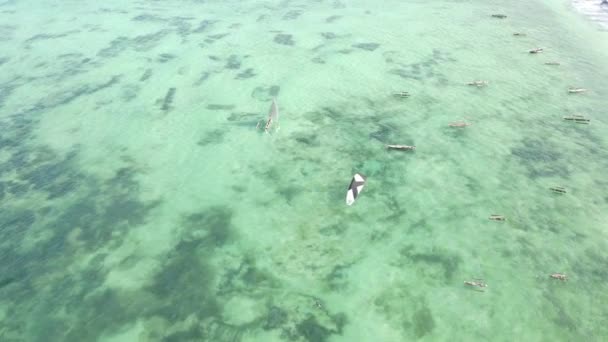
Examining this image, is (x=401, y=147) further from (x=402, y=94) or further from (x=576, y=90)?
(x=576, y=90)

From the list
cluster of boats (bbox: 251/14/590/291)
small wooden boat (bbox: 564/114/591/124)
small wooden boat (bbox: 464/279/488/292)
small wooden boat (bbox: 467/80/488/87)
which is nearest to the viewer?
small wooden boat (bbox: 464/279/488/292)

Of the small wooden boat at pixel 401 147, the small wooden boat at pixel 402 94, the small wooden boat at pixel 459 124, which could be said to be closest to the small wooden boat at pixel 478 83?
the small wooden boat at pixel 402 94

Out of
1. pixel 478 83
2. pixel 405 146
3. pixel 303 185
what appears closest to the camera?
pixel 303 185

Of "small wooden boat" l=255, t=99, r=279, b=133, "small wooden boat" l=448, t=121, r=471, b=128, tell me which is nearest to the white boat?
"small wooden boat" l=255, t=99, r=279, b=133

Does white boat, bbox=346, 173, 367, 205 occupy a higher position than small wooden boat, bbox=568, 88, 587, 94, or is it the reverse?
small wooden boat, bbox=568, 88, 587, 94

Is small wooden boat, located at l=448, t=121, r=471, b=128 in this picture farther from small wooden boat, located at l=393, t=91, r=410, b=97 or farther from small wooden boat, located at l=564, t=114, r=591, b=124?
small wooden boat, located at l=564, t=114, r=591, b=124

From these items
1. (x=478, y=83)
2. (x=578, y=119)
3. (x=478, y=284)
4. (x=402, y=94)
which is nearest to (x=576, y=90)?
(x=578, y=119)

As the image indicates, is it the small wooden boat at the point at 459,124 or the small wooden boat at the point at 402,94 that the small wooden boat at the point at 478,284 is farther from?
the small wooden boat at the point at 402,94

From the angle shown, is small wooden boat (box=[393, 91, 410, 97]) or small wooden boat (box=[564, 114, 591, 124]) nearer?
small wooden boat (box=[564, 114, 591, 124])

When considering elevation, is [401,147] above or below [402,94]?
below

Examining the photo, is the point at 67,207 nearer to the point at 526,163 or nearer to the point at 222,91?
the point at 222,91
